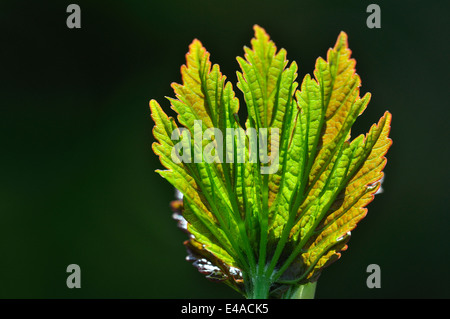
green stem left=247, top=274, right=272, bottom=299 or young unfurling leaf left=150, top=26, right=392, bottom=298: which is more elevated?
young unfurling leaf left=150, top=26, right=392, bottom=298

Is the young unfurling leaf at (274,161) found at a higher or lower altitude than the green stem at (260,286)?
higher
